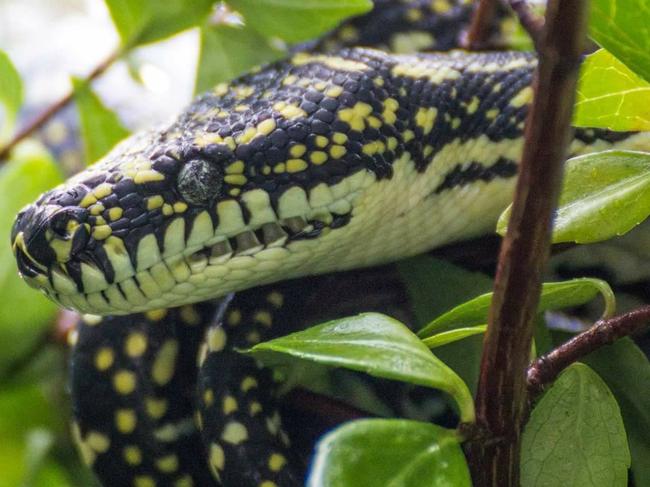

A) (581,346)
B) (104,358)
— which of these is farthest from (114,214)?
(581,346)

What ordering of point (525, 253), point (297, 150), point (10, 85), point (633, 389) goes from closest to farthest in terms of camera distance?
point (525, 253) → point (633, 389) → point (297, 150) → point (10, 85)

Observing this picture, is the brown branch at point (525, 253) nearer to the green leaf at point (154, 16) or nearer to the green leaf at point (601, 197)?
the green leaf at point (601, 197)

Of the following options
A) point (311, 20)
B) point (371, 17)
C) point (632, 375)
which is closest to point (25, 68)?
point (371, 17)

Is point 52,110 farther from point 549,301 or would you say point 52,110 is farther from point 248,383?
point 549,301

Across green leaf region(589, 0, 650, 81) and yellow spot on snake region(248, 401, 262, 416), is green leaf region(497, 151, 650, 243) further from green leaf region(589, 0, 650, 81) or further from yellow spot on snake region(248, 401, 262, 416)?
yellow spot on snake region(248, 401, 262, 416)

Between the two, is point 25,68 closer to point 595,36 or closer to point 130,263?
point 130,263

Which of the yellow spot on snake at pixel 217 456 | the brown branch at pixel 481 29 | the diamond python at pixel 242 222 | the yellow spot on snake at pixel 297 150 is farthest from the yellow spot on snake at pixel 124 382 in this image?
the brown branch at pixel 481 29
